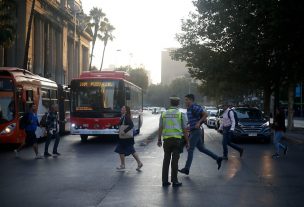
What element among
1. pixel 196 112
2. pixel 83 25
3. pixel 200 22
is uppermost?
pixel 83 25

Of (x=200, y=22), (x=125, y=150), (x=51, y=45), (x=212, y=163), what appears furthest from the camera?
(x=51, y=45)

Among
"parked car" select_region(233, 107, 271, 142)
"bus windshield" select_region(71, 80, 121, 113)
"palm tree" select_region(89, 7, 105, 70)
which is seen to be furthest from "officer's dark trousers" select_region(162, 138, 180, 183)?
"palm tree" select_region(89, 7, 105, 70)

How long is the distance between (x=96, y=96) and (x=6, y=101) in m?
4.82

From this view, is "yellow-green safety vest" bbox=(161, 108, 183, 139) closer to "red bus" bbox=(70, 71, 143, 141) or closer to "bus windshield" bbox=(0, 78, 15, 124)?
"bus windshield" bbox=(0, 78, 15, 124)

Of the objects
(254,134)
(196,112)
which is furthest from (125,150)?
(254,134)

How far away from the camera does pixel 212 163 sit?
47.6 ft

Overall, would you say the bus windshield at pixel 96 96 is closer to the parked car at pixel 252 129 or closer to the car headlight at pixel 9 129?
the car headlight at pixel 9 129

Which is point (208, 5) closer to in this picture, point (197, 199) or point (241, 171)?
point (241, 171)

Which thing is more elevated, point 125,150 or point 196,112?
point 196,112

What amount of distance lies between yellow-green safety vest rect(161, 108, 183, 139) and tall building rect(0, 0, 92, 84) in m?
32.9

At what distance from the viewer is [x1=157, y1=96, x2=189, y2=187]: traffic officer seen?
404 inches

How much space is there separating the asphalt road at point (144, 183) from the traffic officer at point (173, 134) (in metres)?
0.33

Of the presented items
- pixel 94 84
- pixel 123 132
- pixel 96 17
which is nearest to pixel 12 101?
pixel 94 84

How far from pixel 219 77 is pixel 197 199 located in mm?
27404
